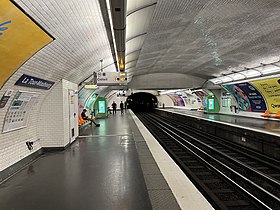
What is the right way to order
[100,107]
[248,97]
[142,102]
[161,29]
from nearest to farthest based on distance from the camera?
[161,29]
[248,97]
[100,107]
[142,102]

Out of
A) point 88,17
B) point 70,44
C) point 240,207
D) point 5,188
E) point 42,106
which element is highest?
point 88,17

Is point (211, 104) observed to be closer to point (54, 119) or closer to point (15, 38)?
point (54, 119)

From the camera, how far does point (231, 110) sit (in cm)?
1889

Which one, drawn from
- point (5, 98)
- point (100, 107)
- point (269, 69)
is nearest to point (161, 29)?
point (5, 98)

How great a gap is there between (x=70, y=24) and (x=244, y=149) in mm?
8463

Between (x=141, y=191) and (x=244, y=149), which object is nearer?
(x=141, y=191)

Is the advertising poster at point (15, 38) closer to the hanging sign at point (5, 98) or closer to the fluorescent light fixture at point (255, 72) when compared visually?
the hanging sign at point (5, 98)

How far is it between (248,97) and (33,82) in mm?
14021

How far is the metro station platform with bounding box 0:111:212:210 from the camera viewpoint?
10.2 ft

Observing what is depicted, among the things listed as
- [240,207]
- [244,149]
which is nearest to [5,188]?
[240,207]

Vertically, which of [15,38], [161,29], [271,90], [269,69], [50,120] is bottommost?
[50,120]

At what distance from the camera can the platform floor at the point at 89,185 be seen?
3150mm

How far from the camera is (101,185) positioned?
3.88 m

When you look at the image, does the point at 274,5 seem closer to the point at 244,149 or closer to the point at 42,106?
the point at 244,149
